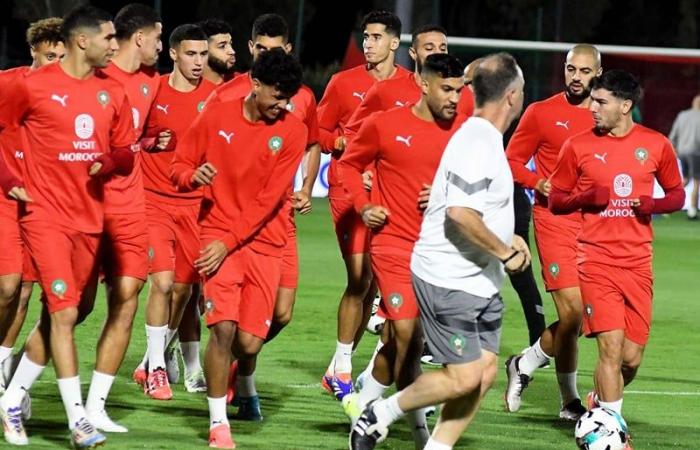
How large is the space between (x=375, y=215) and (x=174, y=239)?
2558 mm

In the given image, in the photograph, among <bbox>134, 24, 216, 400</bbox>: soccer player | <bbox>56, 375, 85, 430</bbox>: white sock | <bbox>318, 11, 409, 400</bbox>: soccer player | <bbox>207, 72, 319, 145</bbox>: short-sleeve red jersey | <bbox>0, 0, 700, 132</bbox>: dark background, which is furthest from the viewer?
<bbox>0, 0, 700, 132</bbox>: dark background

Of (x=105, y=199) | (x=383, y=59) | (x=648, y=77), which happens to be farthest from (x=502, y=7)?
(x=105, y=199)

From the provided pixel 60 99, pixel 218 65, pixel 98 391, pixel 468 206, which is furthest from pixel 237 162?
pixel 218 65

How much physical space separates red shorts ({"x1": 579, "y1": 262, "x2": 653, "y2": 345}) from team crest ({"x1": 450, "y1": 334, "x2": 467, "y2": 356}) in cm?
158

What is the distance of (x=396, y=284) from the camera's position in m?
9.38

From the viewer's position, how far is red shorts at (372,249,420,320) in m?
9.30

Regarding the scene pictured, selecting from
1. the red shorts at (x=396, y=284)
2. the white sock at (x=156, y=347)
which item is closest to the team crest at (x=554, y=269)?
the red shorts at (x=396, y=284)

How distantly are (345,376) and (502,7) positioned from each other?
37293 mm

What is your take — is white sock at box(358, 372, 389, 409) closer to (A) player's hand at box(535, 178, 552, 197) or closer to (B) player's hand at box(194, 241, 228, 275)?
(B) player's hand at box(194, 241, 228, 275)

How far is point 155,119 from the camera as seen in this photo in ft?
35.0

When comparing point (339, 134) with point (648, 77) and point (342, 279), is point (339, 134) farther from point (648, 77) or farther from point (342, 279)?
point (648, 77)

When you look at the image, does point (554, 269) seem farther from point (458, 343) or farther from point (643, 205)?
point (458, 343)

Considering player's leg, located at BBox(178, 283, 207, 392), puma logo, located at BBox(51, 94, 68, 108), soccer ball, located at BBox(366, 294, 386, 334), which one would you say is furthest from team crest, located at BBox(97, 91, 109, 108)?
soccer ball, located at BBox(366, 294, 386, 334)

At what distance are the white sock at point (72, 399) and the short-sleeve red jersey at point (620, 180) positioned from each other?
301cm
